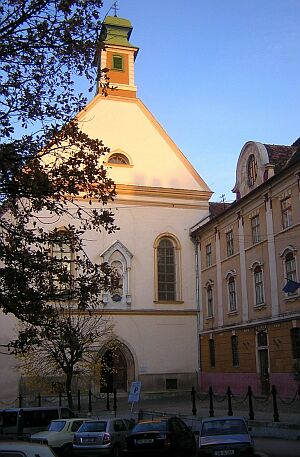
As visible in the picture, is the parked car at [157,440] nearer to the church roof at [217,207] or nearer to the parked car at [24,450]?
the parked car at [24,450]

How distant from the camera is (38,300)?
11172 mm

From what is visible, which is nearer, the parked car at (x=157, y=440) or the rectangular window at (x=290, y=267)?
the parked car at (x=157, y=440)

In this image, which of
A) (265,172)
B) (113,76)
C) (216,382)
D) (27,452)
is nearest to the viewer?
(27,452)

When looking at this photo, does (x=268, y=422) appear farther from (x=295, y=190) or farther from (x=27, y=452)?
(x=27, y=452)

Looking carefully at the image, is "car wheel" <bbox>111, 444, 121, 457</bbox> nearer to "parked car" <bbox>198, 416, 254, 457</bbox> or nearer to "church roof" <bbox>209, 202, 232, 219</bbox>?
"parked car" <bbox>198, 416, 254, 457</bbox>

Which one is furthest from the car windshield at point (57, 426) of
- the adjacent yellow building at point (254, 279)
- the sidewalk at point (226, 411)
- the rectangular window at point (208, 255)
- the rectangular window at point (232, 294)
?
the rectangular window at point (208, 255)

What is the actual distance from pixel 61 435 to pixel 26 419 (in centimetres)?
300

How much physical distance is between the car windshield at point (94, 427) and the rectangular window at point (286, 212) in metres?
14.3

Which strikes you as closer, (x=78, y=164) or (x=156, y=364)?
(x=78, y=164)

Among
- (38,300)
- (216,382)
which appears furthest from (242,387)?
(38,300)

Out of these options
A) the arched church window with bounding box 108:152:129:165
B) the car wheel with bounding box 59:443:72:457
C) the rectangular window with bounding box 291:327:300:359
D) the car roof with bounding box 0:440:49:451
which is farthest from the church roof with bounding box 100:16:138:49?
the car roof with bounding box 0:440:49:451

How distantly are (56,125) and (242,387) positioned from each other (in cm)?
2287

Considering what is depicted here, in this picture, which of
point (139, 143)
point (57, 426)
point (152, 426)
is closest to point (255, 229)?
point (139, 143)

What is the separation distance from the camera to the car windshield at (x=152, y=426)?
14.2 metres
